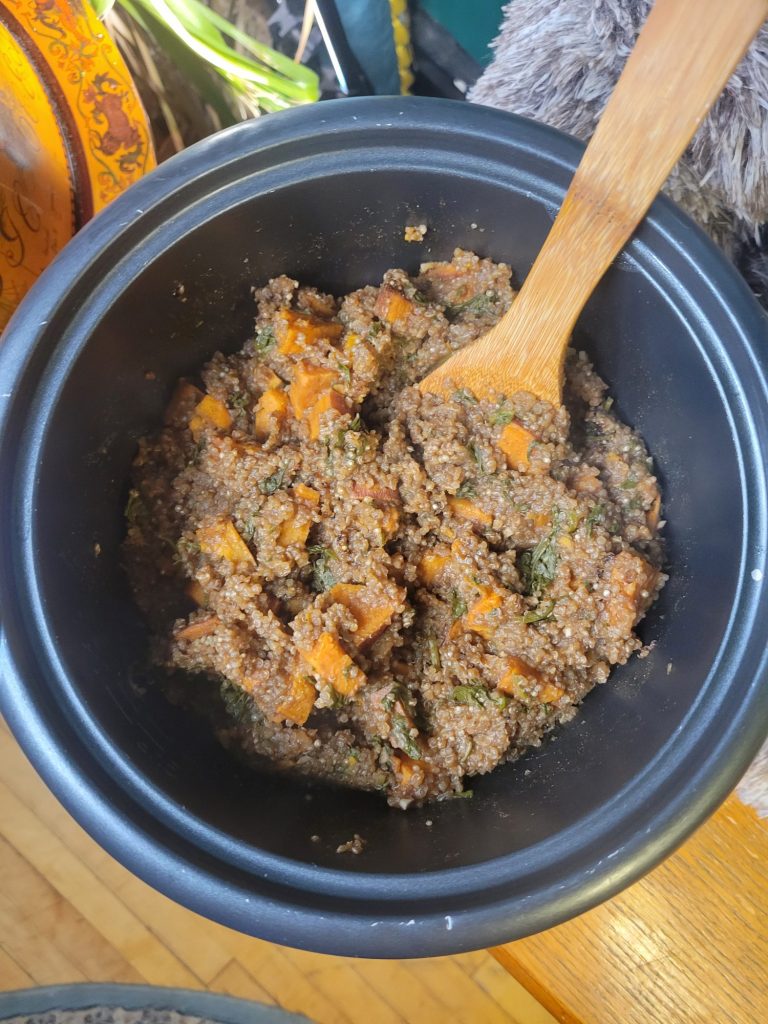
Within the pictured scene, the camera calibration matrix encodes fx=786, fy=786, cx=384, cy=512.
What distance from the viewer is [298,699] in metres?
1.24

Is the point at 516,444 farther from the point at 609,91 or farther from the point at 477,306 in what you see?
the point at 609,91

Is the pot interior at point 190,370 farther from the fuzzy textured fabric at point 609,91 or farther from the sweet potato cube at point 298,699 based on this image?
the fuzzy textured fabric at point 609,91

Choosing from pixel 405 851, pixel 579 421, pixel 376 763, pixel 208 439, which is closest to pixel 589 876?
pixel 405 851

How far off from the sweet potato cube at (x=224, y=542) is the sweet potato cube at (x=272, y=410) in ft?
0.61

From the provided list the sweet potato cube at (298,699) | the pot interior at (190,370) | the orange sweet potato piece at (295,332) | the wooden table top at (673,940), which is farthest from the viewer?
the wooden table top at (673,940)

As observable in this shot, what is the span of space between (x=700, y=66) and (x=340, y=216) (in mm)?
578

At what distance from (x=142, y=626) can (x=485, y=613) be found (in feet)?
1.89

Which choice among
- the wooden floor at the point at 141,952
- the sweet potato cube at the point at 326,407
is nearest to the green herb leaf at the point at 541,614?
the sweet potato cube at the point at 326,407

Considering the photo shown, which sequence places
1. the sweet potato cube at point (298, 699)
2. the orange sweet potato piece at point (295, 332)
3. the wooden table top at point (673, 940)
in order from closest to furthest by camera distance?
the sweet potato cube at point (298, 699)
the orange sweet potato piece at point (295, 332)
the wooden table top at point (673, 940)

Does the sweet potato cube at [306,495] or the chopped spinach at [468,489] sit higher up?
the chopped spinach at [468,489]

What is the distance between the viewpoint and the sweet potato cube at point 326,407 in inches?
51.6

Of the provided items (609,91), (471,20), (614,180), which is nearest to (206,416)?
(614,180)

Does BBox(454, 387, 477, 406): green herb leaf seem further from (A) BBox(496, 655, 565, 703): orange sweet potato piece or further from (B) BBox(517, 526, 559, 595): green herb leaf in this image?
(A) BBox(496, 655, 565, 703): orange sweet potato piece

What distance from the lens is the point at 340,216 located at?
1.31 metres
